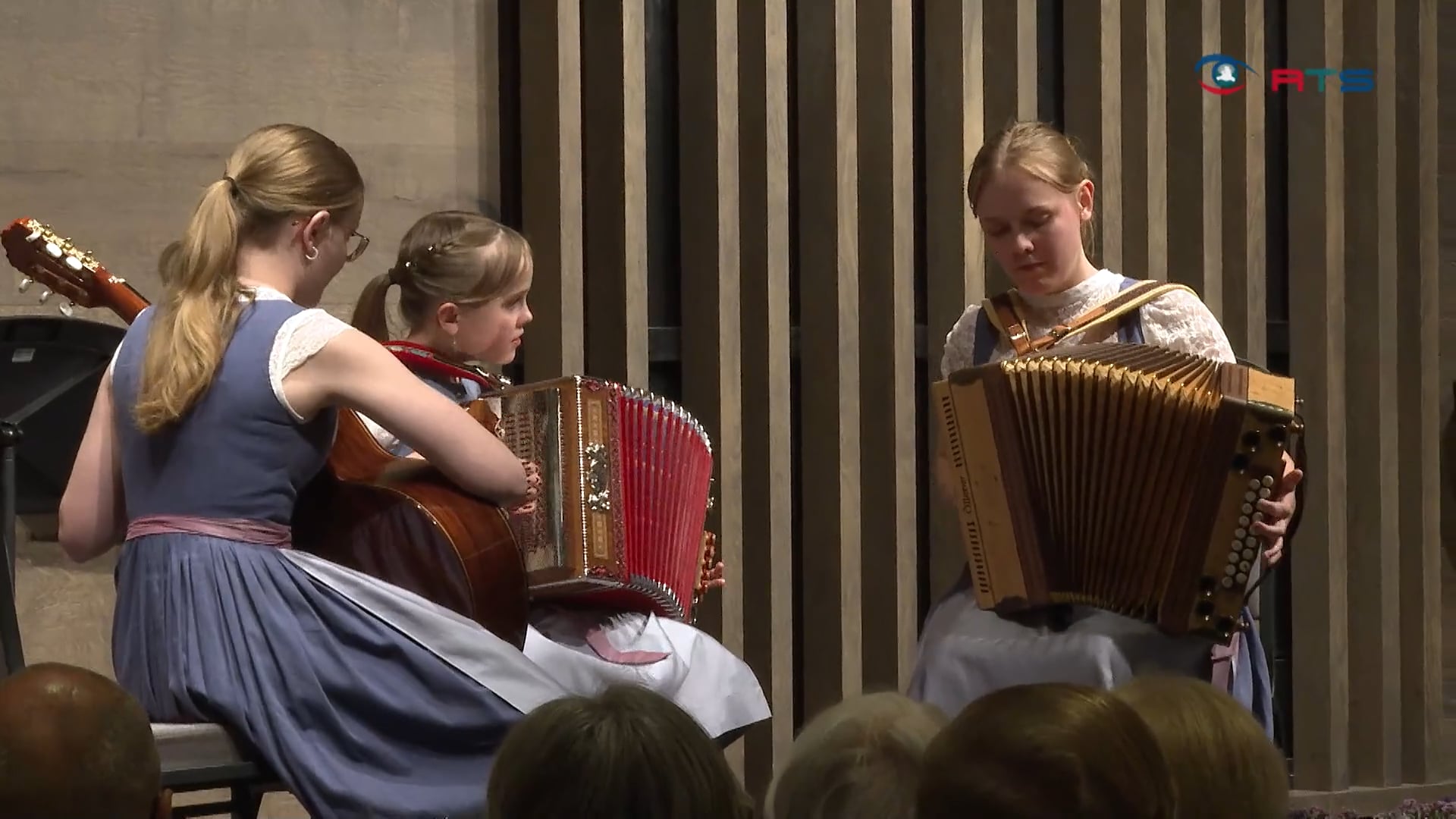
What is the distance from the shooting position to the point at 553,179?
14.5ft

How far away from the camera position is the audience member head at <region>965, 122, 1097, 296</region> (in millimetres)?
3270

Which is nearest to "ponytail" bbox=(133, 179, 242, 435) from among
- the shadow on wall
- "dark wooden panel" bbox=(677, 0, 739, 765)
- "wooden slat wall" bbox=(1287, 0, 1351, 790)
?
"dark wooden panel" bbox=(677, 0, 739, 765)

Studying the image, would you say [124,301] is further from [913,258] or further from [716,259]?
[913,258]

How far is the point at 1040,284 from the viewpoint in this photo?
3.31 m

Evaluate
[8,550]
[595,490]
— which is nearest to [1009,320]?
[595,490]

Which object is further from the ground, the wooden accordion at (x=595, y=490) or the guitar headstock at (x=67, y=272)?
the guitar headstock at (x=67, y=272)

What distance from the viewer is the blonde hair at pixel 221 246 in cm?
279

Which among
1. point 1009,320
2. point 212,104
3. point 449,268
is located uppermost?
point 212,104

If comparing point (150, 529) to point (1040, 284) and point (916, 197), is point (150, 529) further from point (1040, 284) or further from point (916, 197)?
point (916, 197)

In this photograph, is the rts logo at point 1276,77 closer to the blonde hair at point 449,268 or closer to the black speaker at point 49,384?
the blonde hair at point 449,268

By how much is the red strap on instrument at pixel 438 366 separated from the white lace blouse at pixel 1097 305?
2.57 feet

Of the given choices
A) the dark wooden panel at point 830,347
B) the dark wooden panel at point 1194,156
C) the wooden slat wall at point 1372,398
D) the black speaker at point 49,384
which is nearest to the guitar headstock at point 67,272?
the black speaker at point 49,384

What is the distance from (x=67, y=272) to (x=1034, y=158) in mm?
1618

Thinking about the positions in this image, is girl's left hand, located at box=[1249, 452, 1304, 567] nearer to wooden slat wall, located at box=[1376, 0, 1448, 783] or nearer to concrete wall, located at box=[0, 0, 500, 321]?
concrete wall, located at box=[0, 0, 500, 321]
